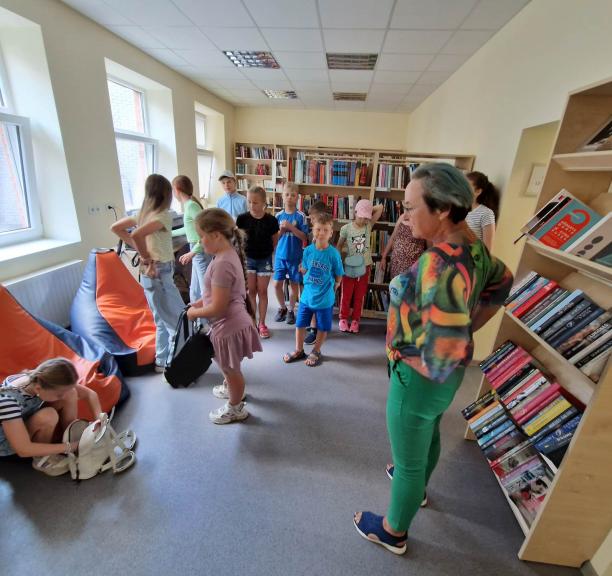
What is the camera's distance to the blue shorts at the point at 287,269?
318 centimetres

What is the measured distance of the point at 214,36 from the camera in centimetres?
326

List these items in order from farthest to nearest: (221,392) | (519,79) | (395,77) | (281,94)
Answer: (281,94) < (395,77) < (519,79) < (221,392)

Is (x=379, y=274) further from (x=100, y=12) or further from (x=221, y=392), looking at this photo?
(x=100, y=12)

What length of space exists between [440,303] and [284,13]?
308 centimetres

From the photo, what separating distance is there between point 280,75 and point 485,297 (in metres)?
4.63

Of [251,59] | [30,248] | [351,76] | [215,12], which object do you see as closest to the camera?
[30,248]

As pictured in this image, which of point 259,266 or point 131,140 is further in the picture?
point 131,140

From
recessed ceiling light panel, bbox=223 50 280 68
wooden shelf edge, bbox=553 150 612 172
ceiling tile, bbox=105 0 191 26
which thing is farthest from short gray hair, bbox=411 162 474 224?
recessed ceiling light panel, bbox=223 50 280 68

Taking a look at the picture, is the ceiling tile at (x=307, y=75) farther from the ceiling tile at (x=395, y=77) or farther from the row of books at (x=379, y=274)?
the row of books at (x=379, y=274)

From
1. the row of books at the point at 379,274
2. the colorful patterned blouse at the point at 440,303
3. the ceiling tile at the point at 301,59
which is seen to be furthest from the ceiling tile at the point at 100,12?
the colorful patterned blouse at the point at 440,303

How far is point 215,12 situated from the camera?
2752 mm

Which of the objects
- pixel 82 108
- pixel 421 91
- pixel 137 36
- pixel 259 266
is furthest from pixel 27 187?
pixel 421 91

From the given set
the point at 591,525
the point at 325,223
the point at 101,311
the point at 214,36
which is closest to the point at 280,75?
the point at 214,36

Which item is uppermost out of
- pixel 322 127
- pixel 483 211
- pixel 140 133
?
pixel 322 127
